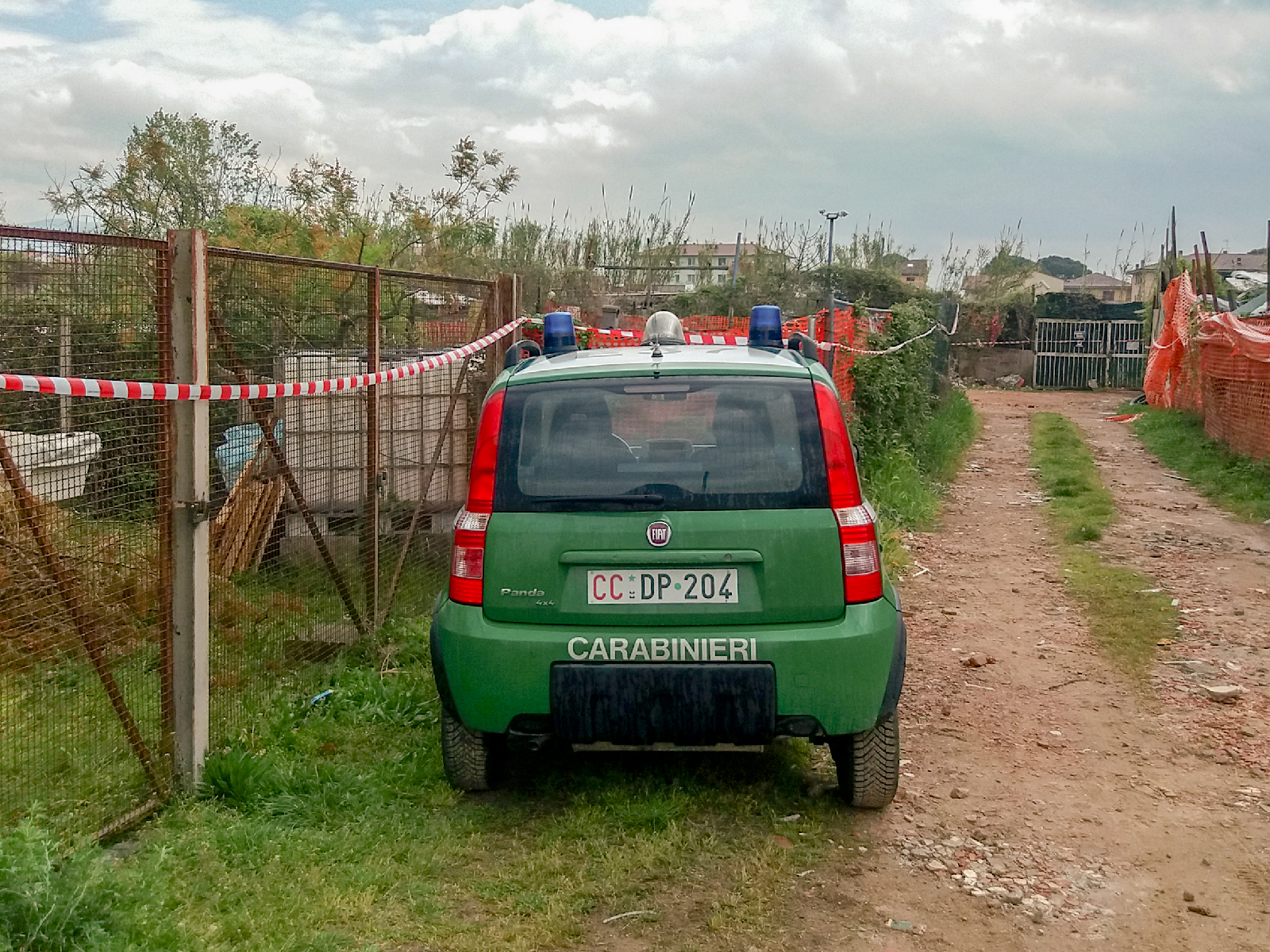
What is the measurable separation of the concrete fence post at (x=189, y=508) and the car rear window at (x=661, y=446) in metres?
Result: 1.12

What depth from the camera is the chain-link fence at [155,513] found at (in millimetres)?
3865

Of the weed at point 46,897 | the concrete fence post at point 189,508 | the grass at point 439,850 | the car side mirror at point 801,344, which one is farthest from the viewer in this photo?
the car side mirror at point 801,344

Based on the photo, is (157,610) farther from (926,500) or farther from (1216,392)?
(1216,392)

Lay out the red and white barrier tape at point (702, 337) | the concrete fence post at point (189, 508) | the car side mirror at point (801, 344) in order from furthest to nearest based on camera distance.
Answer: the red and white barrier tape at point (702, 337) → the car side mirror at point (801, 344) → the concrete fence post at point (189, 508)

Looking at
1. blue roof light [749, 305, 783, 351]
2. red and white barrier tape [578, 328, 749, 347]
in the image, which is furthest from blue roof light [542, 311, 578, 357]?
red and white barrier tape [578, 328, 749, 347]

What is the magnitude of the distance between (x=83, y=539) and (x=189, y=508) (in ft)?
1.34

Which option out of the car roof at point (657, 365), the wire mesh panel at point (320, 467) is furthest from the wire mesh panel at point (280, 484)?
the car roof at point (657, 365)

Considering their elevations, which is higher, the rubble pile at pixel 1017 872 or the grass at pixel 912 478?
the grass at pixel 912 478

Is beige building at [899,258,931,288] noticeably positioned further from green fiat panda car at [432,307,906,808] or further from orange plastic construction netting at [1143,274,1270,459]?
green fiat panda car at [432,307,906,808]

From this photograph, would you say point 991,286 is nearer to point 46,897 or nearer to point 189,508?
point 189,508

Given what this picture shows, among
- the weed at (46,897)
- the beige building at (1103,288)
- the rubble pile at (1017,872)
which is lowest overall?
the rubble pile at (1017,872)

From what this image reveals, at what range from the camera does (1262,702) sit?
5.93 m

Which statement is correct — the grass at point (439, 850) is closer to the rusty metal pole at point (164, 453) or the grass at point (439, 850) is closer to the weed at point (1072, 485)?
the rusty metal pole at point (164, 453)

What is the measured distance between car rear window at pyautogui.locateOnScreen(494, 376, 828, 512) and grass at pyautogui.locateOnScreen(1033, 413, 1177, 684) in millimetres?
3207
